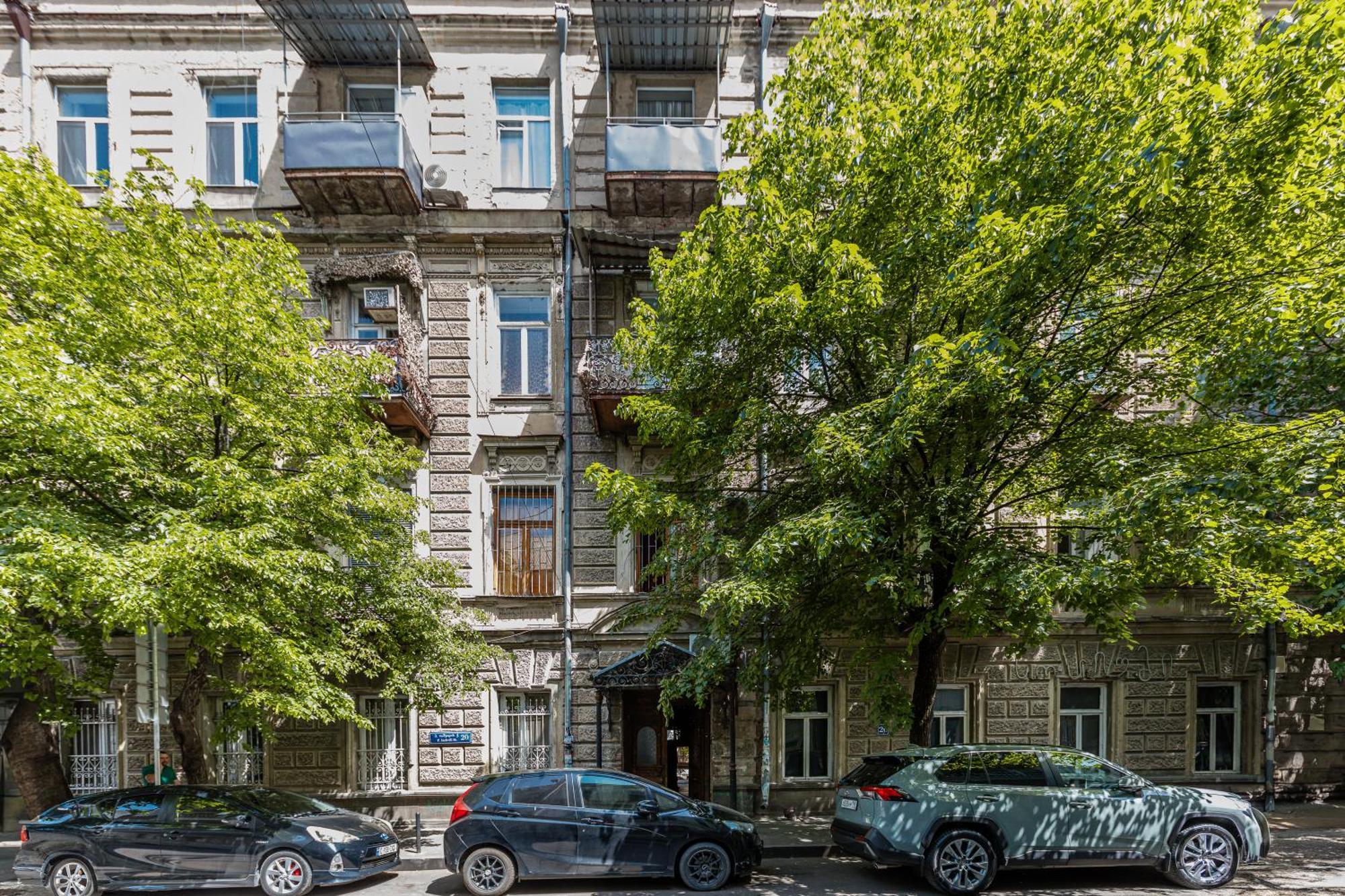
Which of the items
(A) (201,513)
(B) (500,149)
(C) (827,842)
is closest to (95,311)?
(A) (201,513)

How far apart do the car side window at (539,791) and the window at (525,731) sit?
420 cm

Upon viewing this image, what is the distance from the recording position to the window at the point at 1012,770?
806 centimetres

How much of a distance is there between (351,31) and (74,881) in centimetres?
1330

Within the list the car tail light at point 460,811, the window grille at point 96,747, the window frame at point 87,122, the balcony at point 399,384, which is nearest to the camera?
the car tail light at point 460,811

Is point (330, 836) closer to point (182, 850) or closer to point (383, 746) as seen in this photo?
point (182, 850)

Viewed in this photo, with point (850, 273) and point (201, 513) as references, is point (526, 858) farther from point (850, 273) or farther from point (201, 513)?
point (850, 273)

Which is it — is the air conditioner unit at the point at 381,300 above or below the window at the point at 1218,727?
above

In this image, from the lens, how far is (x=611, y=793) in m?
8.22

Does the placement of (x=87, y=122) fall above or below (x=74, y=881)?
above

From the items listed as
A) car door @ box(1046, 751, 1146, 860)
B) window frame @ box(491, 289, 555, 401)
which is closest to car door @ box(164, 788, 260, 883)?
window frame @ box(491, 289, 555, 401)

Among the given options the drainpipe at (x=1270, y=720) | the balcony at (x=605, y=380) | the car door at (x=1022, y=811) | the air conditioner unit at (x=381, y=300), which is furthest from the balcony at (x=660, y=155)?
the drainpipe at (x=1270, y=720)

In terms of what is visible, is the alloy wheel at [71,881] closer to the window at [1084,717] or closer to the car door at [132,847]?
the car door at [132,847]

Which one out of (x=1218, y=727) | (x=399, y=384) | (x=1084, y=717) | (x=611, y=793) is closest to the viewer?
(x=611, y=793)

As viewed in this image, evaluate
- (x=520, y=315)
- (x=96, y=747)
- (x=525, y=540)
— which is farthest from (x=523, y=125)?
(x=96, y=747)
